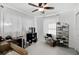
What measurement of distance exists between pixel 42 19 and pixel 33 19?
0.19 metres

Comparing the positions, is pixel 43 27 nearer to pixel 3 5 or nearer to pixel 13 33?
pixel 13 33

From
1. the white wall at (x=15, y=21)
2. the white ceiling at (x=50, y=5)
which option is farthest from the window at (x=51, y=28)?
the white wall at (x=15, y=21)

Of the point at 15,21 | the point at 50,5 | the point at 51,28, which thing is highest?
the point at 50,5

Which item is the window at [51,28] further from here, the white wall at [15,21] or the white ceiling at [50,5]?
the white wall at [15,21]

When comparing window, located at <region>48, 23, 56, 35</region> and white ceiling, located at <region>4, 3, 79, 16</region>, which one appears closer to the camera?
white ceiling, located at <region>4, 3, 79, 16</region>

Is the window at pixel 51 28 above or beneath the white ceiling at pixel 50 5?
beneath

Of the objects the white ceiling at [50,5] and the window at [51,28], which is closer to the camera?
the white ceiling at [50,5]

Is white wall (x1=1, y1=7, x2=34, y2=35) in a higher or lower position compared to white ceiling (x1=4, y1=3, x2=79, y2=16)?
lower

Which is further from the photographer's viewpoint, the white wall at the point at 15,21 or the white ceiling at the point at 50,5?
the white wall at the point at 15,21

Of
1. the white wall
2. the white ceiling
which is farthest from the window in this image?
the white wall

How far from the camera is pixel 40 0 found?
5.07 ft

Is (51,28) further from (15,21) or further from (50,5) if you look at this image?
(15,21)

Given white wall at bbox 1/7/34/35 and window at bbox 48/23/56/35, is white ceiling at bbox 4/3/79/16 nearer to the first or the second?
white wall at bbox 1/7/34/35

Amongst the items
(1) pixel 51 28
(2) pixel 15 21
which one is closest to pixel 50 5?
(1) pixel 51 28
